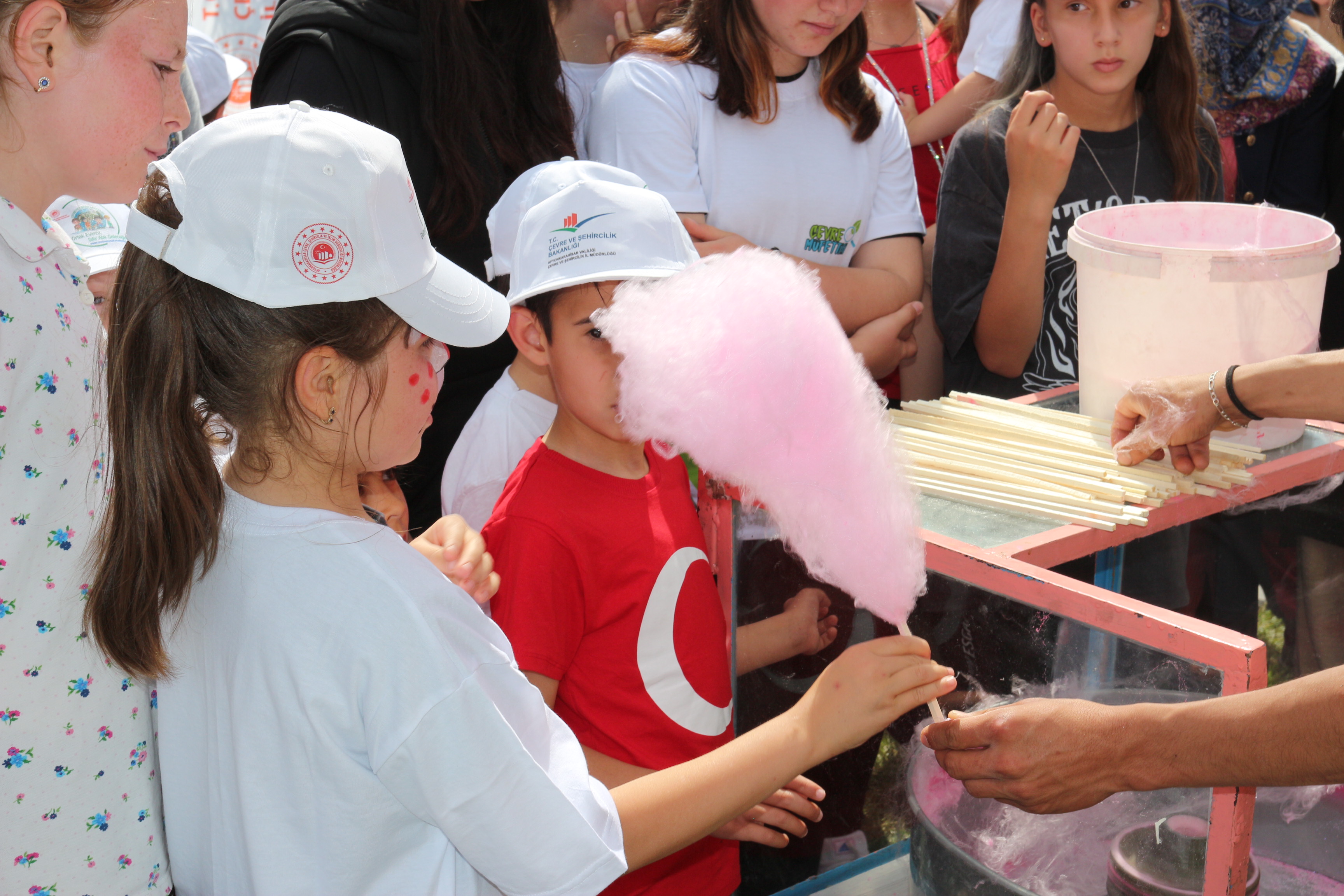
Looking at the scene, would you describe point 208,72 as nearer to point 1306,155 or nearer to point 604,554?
point 604,554

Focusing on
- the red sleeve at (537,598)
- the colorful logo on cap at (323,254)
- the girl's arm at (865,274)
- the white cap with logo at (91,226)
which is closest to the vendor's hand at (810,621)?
the red sleeve at (537,598)

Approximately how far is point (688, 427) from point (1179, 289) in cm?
102

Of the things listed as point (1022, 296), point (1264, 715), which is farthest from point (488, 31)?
point (1264, 715)

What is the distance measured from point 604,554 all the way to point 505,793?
538mm

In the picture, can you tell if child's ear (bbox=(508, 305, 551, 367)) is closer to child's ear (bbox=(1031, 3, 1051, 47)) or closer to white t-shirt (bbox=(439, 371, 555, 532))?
white t-shirt (bbox=(439, 371, 555, 532))

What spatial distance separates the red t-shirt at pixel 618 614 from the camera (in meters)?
1.52

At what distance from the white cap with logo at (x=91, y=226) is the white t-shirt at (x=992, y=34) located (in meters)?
2.47

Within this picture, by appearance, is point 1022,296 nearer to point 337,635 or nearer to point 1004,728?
point 1004,728

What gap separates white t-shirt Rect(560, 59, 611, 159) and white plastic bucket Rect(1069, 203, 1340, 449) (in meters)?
1.25

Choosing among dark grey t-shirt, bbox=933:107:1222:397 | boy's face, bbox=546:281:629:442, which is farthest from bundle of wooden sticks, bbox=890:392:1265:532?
dark grey t-shirt, bbox=933:107:1222:397

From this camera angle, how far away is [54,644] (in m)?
1.20

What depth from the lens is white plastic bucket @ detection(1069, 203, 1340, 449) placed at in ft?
5.79

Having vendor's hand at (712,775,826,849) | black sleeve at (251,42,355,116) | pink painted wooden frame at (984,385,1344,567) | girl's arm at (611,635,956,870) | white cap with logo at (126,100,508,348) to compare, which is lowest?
vendor's hand at (712,775,826,849)

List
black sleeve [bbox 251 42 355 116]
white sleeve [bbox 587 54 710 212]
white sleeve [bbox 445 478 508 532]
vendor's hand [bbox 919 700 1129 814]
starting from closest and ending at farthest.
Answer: vendor's hand [bbox 919 700 1129 814] < white sleeve [bbox 445 478 508 532] < black sleeve [bbox 251 42 355 116] < white sleeve [bbox 587 54 710 212]
